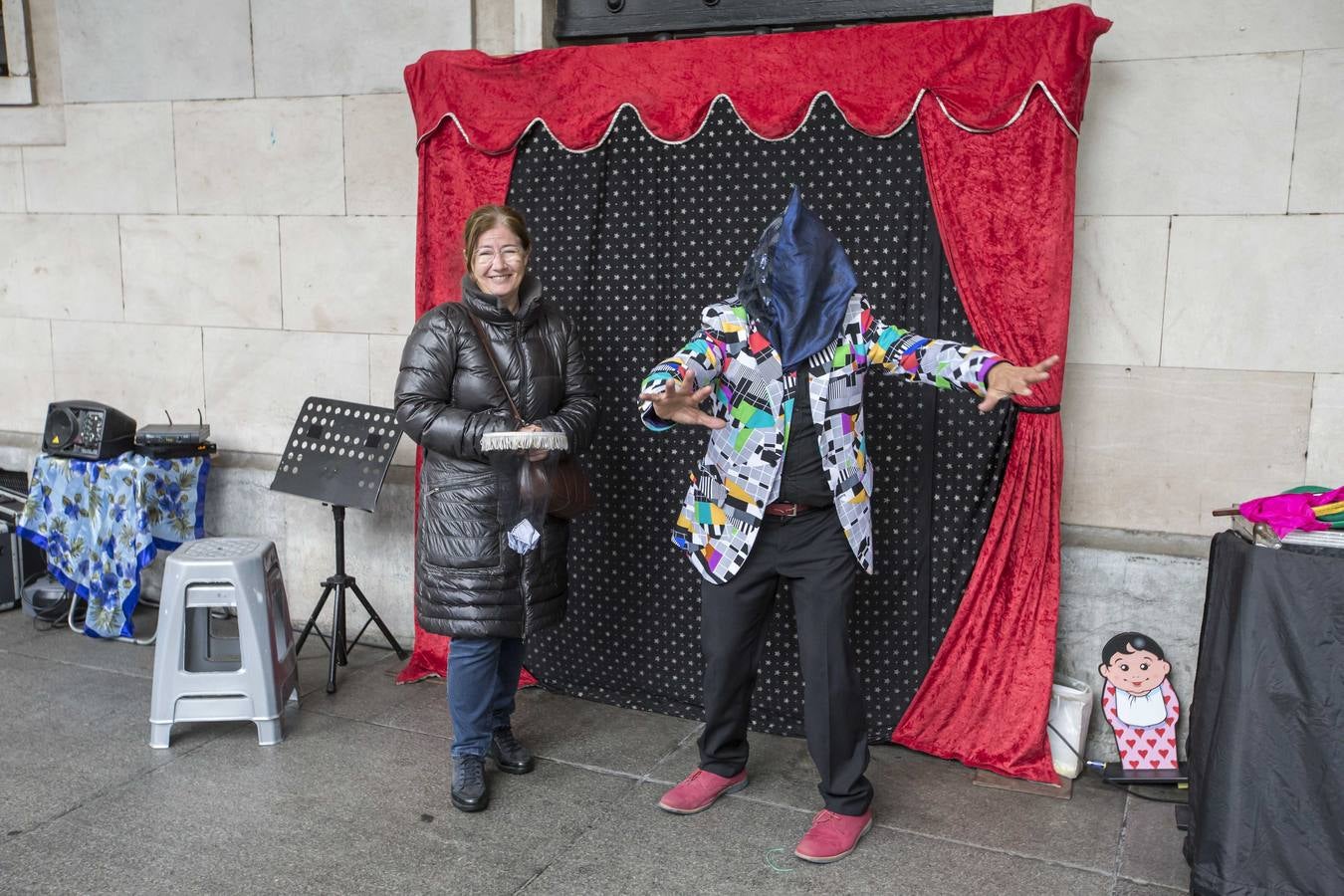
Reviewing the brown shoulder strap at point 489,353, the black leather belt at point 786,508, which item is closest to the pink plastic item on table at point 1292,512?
the black leather belt at point 786,508

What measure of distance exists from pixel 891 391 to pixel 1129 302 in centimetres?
80

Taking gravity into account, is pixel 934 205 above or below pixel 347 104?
below

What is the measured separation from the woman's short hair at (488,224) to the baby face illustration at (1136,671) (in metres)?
2.27

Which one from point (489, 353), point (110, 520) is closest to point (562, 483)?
point (489, 353)

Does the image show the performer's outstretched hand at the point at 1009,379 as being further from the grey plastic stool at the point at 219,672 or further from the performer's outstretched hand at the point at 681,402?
the grey plastic stool at the point at 219,672

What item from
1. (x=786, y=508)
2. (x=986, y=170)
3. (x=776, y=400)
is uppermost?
(x=986, y=170)

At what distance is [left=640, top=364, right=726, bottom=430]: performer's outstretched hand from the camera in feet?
8.80

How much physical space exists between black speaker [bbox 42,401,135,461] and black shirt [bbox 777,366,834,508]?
321 centimetres

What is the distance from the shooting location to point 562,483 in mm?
3252

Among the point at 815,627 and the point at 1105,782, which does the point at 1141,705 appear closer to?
the point at 1105,782

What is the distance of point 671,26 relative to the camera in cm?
407

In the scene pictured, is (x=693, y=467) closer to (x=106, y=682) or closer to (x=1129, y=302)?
(x=1129, y=302)

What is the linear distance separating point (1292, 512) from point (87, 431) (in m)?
4.52

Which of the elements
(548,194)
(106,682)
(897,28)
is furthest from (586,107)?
Result: (106,682)
